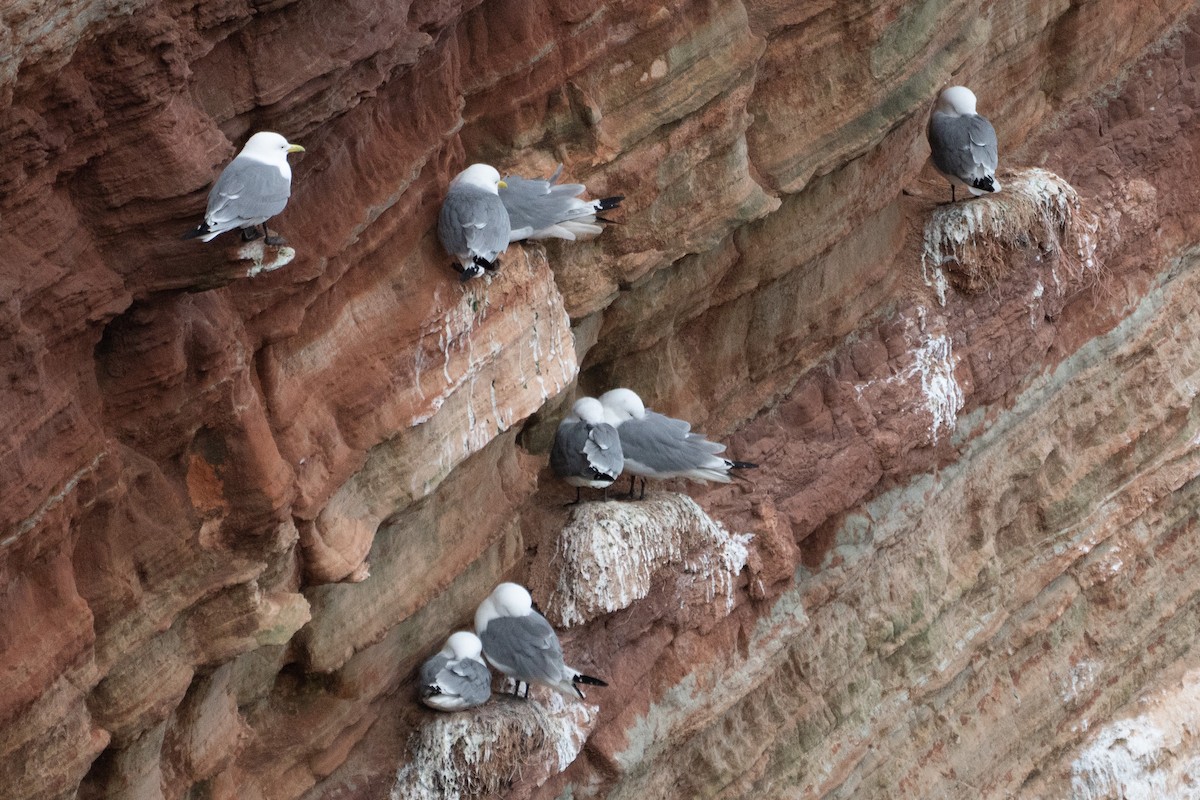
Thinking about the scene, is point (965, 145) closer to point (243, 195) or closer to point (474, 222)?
point (474, 222)

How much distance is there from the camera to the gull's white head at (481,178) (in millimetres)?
6121

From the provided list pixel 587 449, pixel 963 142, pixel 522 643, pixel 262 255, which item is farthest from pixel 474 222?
pixel 963 142

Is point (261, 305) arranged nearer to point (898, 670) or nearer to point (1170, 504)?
point (898, 670)

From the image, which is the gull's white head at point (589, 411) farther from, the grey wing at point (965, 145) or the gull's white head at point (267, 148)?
the gull's white head at point (267, 148)

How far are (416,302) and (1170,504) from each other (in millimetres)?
5856

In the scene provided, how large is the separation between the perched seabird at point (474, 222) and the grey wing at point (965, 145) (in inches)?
134

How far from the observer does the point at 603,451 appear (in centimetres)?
718

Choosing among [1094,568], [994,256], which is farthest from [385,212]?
[1094,568]

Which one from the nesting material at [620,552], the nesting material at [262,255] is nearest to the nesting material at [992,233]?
the nesting material at [620,552]

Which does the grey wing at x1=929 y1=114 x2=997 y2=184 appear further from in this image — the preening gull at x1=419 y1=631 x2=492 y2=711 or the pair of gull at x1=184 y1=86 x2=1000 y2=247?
the preening gull at x1=419 y1=631 x2=492 y2=711

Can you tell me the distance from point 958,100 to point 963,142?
0.24m

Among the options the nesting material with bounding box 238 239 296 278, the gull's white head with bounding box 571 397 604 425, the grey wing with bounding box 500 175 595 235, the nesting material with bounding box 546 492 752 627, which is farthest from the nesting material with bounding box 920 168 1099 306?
the nesting material with bounding box 238 239 296 278

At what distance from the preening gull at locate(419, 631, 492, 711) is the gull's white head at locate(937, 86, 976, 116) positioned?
3937 millimetres

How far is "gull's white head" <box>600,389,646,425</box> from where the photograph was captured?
24.7 ft
